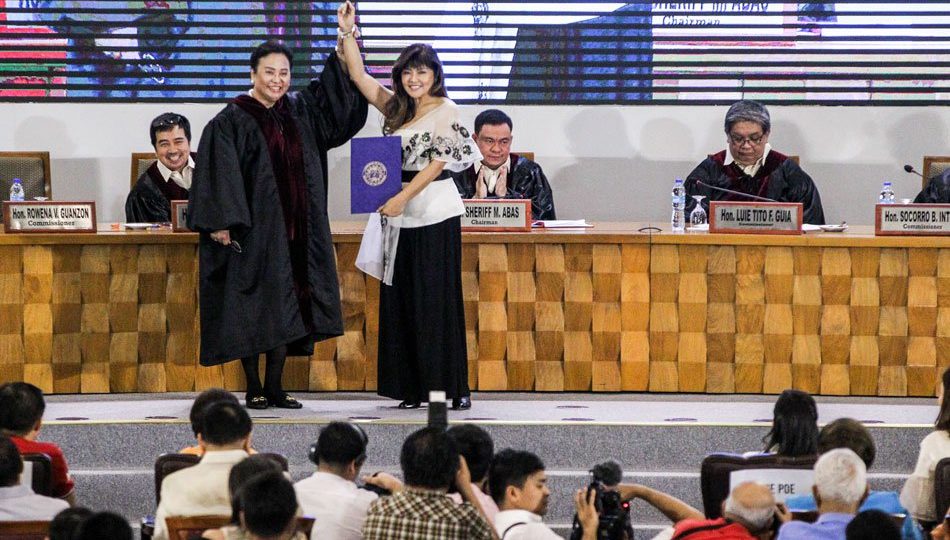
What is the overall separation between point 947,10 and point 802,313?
2.50 metres

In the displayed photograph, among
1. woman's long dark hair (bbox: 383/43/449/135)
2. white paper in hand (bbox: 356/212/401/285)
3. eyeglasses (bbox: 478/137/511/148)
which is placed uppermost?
woman's long dark hair (bbox: 383/43/449/135)

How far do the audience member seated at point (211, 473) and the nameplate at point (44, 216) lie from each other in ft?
7.33

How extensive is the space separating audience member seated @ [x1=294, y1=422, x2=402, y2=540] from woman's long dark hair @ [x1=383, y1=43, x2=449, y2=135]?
5.84 ft

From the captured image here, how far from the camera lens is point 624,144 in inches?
279

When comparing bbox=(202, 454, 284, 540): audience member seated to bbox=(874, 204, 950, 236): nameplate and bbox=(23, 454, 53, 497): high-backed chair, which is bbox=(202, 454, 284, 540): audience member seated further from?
bbox=(874, 204, 950, 236): nameplate

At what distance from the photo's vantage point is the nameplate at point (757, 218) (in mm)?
5203

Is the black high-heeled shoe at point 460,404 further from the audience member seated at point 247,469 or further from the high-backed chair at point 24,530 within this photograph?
the high-backed chair at point 24,530

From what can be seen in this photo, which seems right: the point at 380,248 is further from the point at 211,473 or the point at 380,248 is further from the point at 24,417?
the point at 211,473

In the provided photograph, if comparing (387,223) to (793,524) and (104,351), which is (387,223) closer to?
(104,351)

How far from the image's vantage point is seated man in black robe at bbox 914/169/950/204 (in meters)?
6.13

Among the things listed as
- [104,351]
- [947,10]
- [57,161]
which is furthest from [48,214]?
[947,10]

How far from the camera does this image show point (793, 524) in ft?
9.16

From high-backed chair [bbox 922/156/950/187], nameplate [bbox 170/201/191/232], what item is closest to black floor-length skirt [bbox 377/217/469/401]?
nameplate [bbox 170/201/191/232]

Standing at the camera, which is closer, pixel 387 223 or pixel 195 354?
pixel 387 223
